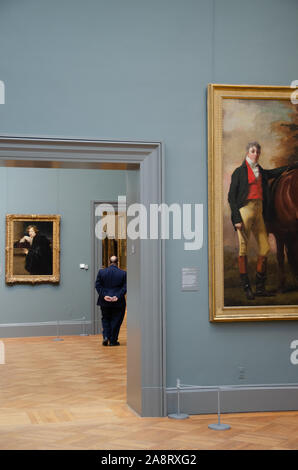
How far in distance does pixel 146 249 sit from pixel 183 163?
1.10 metres

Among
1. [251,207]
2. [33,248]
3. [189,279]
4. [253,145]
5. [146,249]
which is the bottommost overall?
[189,279]

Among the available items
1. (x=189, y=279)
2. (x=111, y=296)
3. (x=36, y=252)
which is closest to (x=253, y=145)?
(x=189, y=279)

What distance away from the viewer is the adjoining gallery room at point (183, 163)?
699cm

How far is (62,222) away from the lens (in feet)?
51.2

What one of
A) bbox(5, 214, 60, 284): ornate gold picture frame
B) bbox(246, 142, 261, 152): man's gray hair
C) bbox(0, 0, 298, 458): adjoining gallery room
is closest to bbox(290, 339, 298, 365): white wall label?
bbox(0, 0, 298, 458): adjoining gallery room

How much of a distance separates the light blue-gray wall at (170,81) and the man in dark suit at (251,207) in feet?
1.24

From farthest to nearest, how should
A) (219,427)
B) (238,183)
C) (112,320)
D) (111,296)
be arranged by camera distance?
(112,320) → (111,296) → (238,183) → (219,427)

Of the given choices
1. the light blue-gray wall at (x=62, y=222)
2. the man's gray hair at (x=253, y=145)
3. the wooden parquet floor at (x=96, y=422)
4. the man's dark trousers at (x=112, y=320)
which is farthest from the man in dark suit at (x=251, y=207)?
the light blue-gray wall at (x=62, y=222)

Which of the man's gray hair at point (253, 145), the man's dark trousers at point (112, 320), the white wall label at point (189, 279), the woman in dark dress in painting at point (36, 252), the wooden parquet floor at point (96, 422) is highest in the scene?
the man's gray hair at point (253, 145)

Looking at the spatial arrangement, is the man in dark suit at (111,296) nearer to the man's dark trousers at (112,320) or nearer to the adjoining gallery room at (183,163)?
the man's dark trousers at (112,320)

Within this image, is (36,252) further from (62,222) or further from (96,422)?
(96,422)

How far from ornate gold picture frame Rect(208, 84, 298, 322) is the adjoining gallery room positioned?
2cm

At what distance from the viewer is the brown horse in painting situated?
293 inches
